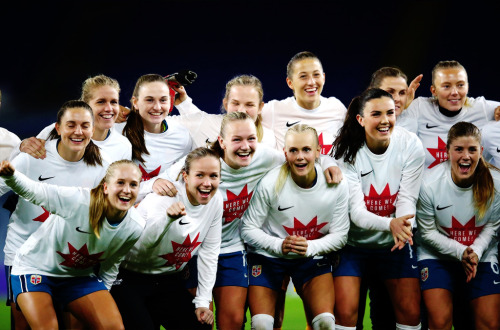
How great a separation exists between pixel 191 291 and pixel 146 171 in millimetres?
728

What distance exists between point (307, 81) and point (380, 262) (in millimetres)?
1153

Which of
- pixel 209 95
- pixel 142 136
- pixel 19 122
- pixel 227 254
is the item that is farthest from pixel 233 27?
pixel 227 254

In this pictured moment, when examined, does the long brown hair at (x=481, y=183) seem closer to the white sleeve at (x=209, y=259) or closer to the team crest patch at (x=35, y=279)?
the white sleeve at (x=209, y=259)

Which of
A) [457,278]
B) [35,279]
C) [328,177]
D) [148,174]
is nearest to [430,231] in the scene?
[457,278]

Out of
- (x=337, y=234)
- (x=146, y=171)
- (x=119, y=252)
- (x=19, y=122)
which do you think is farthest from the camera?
(x=19, y=122)

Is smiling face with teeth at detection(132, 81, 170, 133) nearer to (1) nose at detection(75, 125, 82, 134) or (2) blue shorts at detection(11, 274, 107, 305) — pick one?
(1) nose at detection(75, 125, 82, 134)

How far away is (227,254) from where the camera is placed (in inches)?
145

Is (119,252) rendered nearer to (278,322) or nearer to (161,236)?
(161,236)

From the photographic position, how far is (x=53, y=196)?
3.08 m

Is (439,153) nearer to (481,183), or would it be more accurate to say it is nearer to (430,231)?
(481,183)

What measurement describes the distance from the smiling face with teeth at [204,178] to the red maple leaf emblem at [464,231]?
134 cm

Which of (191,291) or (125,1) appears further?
(125,1)

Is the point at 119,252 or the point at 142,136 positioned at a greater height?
the point at 142,136

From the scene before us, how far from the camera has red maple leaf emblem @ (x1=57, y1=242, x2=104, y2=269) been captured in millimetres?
3156
